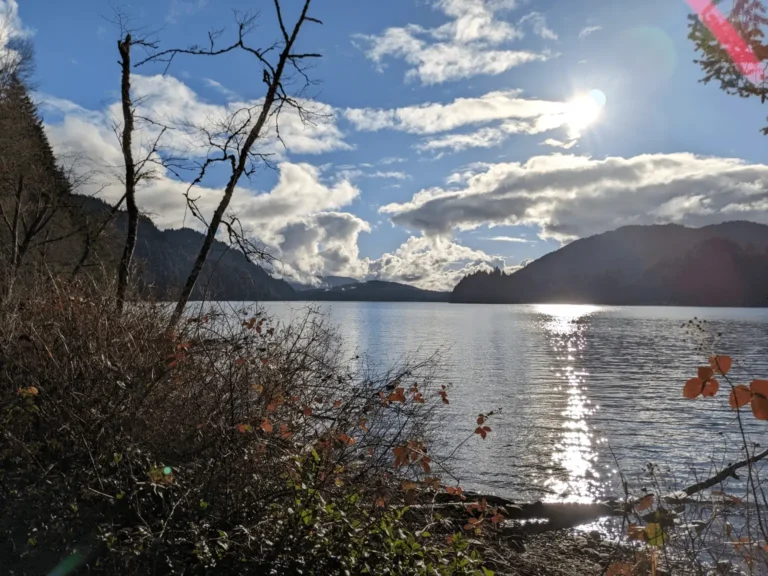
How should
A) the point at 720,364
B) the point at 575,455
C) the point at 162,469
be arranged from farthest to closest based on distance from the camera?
the point at 575,455, the point at 162,469, the point at 720,364

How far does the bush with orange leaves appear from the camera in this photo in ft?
16.5

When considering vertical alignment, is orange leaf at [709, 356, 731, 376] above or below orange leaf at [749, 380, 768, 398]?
above

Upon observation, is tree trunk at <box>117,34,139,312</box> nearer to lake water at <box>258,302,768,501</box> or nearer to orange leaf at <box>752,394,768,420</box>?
lake water at <box>258,302,768,501</box>

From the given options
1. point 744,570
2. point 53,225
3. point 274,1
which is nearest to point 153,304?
point 274,1

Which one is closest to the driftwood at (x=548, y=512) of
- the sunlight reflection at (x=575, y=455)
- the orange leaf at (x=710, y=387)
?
the sunlight reflection at (x=575, y=455)

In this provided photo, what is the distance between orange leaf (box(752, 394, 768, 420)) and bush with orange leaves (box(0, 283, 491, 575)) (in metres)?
3.70

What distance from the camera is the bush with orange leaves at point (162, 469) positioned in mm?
5016

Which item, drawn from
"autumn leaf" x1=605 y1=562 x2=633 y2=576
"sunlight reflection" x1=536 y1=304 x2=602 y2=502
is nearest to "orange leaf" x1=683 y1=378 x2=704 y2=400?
"autumn leaf" x1=605 y1=562 x2=633 y2=576

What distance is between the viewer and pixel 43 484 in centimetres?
558

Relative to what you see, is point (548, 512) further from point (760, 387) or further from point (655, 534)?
point (760, 387)

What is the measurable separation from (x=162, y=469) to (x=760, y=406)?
5028 millimetres

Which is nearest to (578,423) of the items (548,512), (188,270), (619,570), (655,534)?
(548,512)

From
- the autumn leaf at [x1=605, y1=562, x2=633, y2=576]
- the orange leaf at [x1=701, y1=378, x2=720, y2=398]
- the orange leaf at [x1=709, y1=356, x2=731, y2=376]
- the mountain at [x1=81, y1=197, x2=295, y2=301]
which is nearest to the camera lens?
the orange leaf at [x1=701, y1=378, x2=720, y2=398]

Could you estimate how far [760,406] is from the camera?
2.60m
